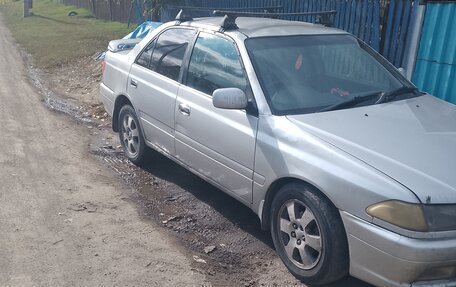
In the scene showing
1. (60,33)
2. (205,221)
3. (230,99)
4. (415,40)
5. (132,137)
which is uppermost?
(415,40)

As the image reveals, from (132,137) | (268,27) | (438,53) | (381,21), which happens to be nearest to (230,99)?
(268,27)

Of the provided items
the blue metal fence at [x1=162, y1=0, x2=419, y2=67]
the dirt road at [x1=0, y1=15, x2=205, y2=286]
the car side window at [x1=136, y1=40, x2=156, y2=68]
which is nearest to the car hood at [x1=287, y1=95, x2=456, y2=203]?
the dirt road at [x1=0, y1=15, x2=205, y2=286]

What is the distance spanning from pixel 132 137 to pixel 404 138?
338 cm

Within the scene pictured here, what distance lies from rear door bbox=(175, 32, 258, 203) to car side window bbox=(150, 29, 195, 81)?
0.21 metres

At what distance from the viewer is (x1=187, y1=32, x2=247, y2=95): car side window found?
449 cm

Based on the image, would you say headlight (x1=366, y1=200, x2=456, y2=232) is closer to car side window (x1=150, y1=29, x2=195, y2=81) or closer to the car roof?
the car roof

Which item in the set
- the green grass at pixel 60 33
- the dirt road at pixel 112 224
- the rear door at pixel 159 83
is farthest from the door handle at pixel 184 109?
the green grass at pixel 60 33

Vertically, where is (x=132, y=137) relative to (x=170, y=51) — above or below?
below

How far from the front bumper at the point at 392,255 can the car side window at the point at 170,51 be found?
2544 millimetres

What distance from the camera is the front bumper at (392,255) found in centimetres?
308

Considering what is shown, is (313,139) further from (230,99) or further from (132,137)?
(132,137)

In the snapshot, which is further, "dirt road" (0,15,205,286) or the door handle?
the door handle

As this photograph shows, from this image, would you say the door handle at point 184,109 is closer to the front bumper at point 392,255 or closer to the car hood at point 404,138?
the car hood at point 404,138

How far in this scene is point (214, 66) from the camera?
4766 mm
